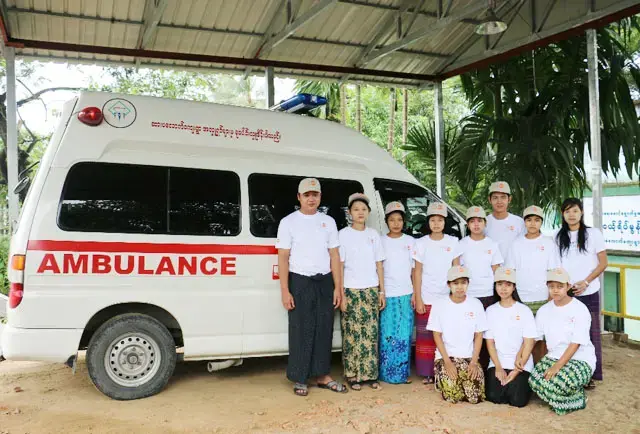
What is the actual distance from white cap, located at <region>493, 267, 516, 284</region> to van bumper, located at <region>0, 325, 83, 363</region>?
3.28 metres

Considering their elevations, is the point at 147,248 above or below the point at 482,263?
above

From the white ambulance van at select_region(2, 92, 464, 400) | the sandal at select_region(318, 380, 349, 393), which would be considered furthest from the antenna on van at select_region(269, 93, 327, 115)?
the sandal at select_region(318, 380, 349, 393)

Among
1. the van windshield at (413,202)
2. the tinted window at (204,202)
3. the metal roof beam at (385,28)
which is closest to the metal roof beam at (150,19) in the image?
the tinted window at (204,202)

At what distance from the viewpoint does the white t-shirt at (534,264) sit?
15.7ft

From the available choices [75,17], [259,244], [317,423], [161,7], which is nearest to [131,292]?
[259,244]

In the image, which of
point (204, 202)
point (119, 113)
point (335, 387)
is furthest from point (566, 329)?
point (119, 113)

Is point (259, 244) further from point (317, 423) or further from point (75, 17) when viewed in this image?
point (75, 17)

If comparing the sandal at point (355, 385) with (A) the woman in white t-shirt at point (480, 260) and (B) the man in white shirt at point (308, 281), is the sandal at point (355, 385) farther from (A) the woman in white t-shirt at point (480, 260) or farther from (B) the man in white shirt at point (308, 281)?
(A) the woman in white t-shirt at point (480, 260)

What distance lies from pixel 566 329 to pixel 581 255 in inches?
30.9

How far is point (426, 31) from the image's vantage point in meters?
7.16

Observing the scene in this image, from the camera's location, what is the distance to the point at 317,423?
4066 millimetres

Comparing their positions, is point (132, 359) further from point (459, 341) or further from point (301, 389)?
point (459, 341)

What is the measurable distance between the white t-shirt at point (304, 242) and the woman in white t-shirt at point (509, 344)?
1.43 meters

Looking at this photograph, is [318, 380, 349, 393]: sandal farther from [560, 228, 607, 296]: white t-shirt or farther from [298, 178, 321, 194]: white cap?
[560, 228, 607, 296]: white t-shirt
